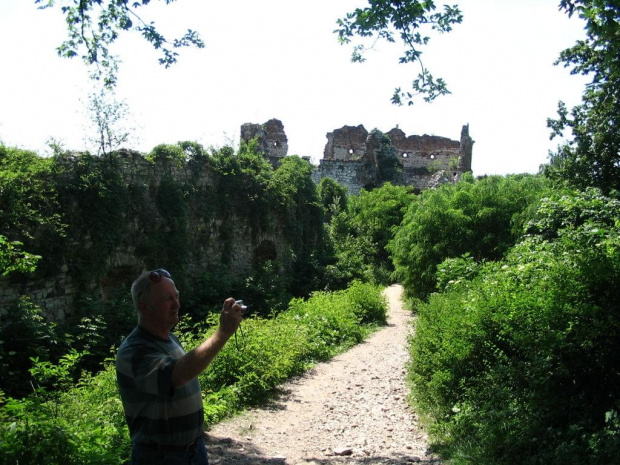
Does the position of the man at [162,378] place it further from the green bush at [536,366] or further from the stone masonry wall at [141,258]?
the stone masonry wall at [141,258]

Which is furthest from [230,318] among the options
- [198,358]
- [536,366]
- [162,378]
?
[536,366]

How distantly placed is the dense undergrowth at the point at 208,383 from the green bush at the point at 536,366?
96.5 inches

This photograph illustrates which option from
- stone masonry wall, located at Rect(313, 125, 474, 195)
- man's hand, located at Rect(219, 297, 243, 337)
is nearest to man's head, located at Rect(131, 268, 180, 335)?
man's hand, located at Rect(219, 297, 243, 337)

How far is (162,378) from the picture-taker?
2.62 metres

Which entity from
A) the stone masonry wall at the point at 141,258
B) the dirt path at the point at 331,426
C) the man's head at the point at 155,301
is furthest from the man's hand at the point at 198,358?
the stone masonry wall at the point at 141,258

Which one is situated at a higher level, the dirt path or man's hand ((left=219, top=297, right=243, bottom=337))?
man's hand ((left=219, top=297, right=243, bottom=337))

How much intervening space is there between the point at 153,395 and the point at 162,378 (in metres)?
0.19

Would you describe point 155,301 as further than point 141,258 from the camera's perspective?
No

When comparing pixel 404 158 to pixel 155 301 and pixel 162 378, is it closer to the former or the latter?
pixel 155 301

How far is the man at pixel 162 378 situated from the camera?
103 inches

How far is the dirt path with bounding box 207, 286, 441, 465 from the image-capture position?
5652mm

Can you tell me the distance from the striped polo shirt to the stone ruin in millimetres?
25856

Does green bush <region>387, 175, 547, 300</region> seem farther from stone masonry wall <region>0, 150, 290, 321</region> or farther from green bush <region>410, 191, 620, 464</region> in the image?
green bush <region>410, 191, 620, 464</region>

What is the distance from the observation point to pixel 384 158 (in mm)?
33656
